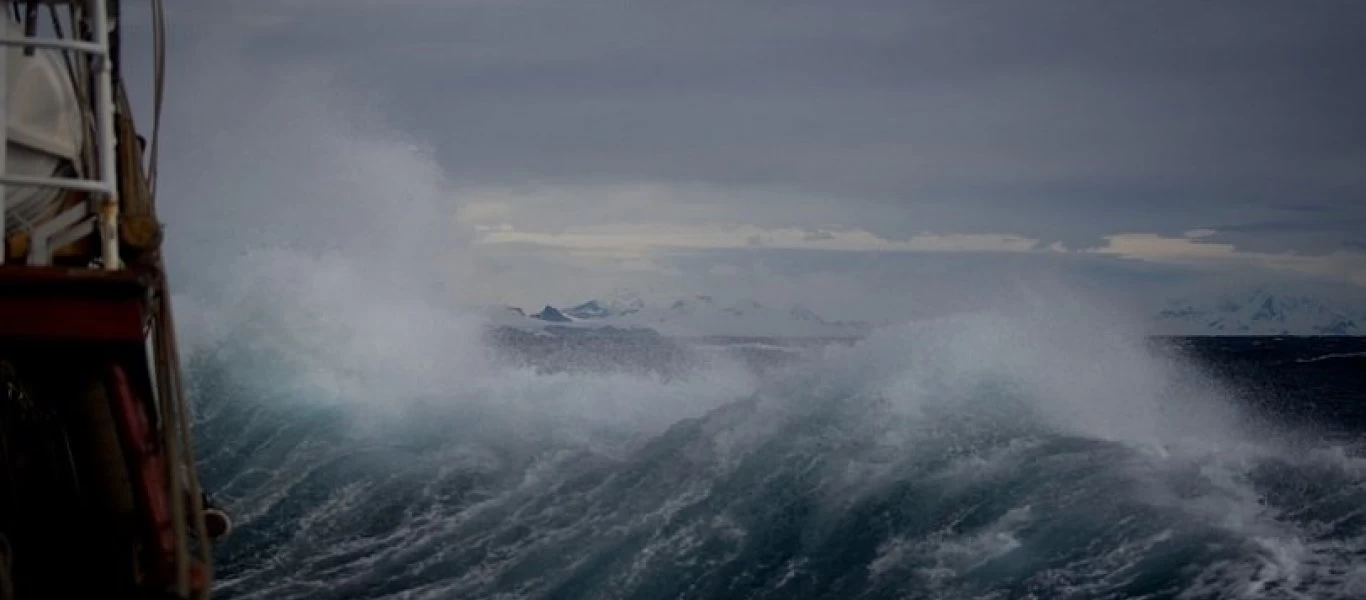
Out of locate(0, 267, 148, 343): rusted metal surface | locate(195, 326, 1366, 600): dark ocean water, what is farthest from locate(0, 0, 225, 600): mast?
locate(195, 326, 1366, 600): dark ocean water

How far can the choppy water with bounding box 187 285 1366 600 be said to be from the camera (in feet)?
32.8

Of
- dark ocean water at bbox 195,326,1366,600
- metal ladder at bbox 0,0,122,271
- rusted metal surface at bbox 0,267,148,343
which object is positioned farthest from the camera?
dark ocean water at bbox 195,326,1366,600

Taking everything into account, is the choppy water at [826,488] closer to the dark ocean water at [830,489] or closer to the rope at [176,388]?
the dark ocean water at [830,489]

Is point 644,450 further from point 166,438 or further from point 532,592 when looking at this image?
point 166,438

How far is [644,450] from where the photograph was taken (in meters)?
15.2

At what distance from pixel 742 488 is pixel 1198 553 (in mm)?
4622

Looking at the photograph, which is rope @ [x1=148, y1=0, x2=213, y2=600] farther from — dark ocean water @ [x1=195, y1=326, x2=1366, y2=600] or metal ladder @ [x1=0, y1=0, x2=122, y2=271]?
dark ocean water @ [x1=195, y1=326, x2=1366, y2=600]

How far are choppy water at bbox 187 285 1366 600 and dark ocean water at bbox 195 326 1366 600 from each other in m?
0.03

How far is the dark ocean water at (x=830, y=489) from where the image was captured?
32.7 ft

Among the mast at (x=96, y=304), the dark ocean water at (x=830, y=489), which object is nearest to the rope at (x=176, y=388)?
the mast at (x=96, y=304)

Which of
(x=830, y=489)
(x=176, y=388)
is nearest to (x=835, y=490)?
(x=830, y=489)

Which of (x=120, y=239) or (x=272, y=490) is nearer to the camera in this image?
(x=120, y=239)

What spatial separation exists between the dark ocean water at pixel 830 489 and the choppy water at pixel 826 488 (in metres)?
0.03

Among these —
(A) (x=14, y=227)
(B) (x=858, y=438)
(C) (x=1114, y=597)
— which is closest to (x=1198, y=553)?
(C) (x=1114, y=597)
